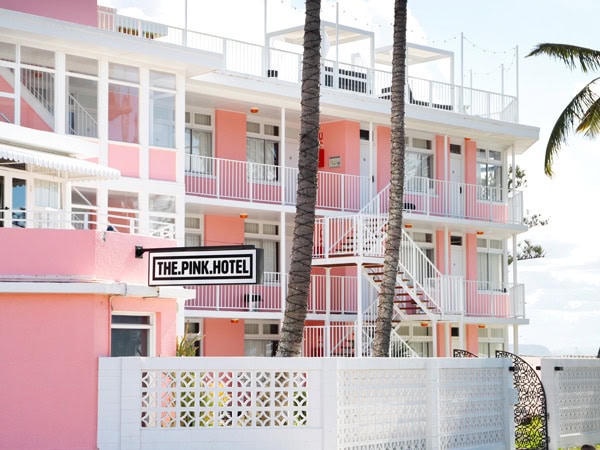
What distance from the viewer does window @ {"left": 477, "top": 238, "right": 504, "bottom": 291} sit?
1618 inches

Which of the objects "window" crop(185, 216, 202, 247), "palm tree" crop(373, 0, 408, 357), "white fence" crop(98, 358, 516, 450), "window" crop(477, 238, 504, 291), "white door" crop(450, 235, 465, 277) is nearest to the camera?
"white fence" crop(98, 358, 516, 450)

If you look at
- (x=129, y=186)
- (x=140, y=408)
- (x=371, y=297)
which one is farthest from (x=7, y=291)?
(x=371, y=297)

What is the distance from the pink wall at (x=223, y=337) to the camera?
109 feet

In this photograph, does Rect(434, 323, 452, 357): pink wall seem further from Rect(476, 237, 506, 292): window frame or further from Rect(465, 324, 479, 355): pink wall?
Rect(476, 237, 506, 292): window frame

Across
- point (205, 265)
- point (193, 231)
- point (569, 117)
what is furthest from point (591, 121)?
point (205, 265)

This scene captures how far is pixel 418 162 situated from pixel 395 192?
11.6 metres

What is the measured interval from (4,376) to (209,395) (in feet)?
9.94

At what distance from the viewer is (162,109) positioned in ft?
94.3

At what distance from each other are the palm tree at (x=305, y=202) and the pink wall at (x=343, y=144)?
1466 centimetres

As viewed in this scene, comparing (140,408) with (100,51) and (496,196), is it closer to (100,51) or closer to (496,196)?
(100,51)

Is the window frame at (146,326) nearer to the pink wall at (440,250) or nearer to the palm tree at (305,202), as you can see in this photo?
the palm tree at (305,202)

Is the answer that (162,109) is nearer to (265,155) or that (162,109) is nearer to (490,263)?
(265,155)

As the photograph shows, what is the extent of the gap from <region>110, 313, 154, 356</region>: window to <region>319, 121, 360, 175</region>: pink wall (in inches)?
610

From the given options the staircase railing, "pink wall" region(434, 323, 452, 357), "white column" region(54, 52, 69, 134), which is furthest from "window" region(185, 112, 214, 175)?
"pink wall" region(434, 323, 452, 357)
